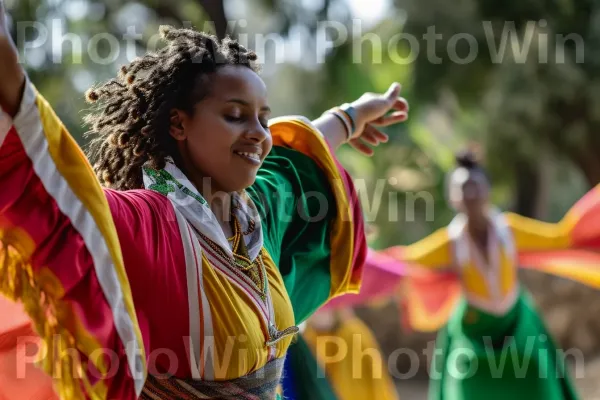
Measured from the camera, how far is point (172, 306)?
1.82m

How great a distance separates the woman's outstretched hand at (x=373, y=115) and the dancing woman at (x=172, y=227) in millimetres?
227

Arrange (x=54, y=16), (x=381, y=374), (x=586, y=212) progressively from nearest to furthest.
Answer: (x=586, y=212) < (x=381, y=374) < (x=54, y=16)

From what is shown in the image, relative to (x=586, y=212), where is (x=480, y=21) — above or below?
above

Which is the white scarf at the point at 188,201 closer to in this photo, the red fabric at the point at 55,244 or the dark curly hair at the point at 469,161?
the red fabric at the point at 55,244

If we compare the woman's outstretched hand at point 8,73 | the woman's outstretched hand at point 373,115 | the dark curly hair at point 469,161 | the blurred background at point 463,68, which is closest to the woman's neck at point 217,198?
the woman's outstretched hand at point 8,73

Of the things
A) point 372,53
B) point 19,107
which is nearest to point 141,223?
point 19,107

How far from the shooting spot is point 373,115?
2.63 m

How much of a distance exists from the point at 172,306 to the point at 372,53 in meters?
11.3

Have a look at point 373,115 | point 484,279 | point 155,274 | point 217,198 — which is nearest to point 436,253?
point 484,279

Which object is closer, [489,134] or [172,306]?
[172,306]

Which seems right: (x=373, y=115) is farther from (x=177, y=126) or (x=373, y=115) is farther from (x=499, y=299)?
(x=499, y=299)

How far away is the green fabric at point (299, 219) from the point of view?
2.27 metres

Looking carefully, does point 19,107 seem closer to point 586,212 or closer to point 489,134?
point 586,212

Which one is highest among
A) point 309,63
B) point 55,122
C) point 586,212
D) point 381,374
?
point 309,63
